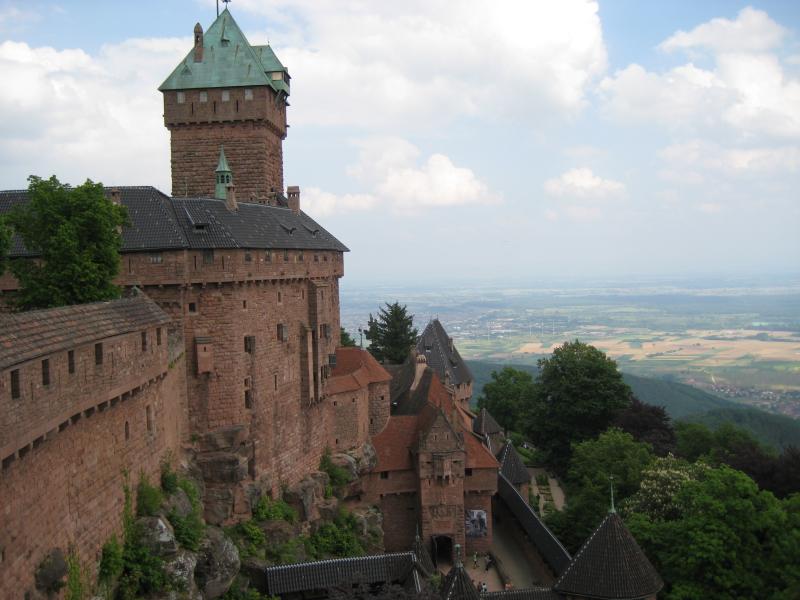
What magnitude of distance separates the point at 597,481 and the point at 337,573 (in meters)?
17.4

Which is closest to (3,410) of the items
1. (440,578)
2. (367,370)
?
(440,578)

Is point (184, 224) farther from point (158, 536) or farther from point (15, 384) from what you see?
point (15, 384)

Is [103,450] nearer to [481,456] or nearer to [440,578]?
[440,578]

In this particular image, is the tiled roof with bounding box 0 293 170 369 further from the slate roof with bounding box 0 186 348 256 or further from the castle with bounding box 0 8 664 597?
the slate roof with bounding box 0 186 348 256

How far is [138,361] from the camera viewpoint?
2216 centimetres

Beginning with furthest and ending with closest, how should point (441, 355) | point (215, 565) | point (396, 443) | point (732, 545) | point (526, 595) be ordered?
point (441, 355) → point (396, 443) → point (526, 595) → point (732, 545) → point (215, 565)

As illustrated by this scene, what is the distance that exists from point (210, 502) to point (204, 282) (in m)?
8.15

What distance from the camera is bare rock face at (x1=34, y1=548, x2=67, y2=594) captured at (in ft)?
52.5

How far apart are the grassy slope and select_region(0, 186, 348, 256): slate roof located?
173 feet

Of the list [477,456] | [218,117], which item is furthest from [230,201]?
[477,456]

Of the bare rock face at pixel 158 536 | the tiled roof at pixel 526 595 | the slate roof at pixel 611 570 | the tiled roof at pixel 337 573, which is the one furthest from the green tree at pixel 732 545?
the bare rock face at pixel 158 536

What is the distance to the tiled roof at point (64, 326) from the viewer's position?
15.5 metres

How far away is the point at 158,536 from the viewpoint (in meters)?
22.3

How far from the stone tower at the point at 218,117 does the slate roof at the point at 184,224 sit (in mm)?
6265
